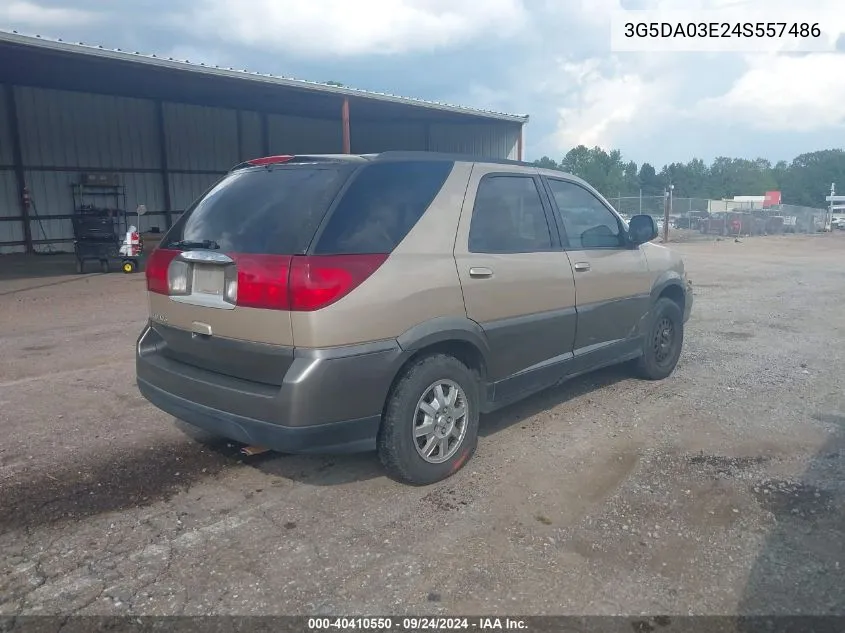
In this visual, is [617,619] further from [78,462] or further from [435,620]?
[78,462]

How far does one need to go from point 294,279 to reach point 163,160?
23319 millimetres

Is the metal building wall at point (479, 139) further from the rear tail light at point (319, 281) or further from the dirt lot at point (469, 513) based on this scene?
the rear tail light at point (319, 281)

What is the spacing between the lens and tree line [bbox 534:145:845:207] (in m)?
86.9

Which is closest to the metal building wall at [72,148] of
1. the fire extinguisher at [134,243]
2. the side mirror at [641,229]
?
the fire extinguisher at [134,243]

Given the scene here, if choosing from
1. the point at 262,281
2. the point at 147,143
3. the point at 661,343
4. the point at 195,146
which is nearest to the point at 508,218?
the point at 262,281

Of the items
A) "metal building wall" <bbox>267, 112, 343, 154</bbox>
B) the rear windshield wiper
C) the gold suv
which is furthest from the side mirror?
"metal building wall" <bbox>267, 112, 343, 154</bbox>

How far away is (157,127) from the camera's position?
2341 centimetres

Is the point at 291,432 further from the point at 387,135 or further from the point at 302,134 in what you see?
the point at 387,135

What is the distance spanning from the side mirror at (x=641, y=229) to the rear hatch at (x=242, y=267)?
9.17ft

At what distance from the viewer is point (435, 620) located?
2525 mm

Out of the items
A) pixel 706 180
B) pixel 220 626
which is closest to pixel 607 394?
pixel 220 626

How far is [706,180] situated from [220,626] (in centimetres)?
11047

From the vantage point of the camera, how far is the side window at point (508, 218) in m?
3.94

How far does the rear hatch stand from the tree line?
7811 cm
